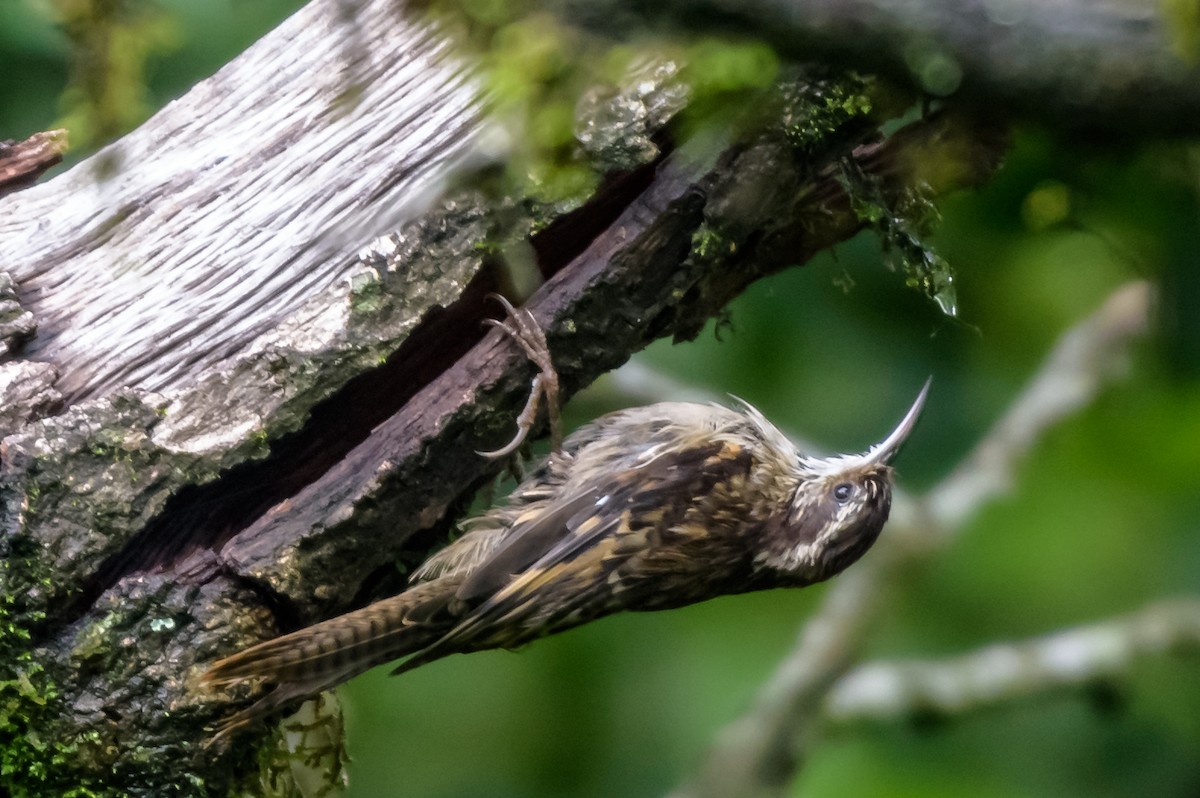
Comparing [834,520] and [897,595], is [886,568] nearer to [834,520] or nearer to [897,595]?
[897,595]

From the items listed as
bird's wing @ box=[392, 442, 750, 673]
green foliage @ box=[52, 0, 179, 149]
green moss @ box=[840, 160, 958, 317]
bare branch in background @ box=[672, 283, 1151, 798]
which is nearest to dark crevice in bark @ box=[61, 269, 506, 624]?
bird's wing @ box=[392, 442, 750, 673]

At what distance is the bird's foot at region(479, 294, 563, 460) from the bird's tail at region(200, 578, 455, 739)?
1.25 ft

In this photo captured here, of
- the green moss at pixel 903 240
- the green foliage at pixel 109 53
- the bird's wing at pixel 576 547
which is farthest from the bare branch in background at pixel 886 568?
the green foliage at pixel 109 53

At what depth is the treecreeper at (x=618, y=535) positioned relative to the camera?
2410 millimetres

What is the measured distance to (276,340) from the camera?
7.56 feet

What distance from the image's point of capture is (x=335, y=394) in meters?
2.31

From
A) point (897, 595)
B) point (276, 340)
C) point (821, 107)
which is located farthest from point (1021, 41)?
point (897, 595)

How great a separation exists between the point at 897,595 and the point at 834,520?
1324 mm

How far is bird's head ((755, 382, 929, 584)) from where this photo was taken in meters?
2.90

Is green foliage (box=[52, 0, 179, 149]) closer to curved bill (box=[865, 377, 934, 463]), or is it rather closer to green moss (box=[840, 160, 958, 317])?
green moss (box=[840, 160, 958, 317])

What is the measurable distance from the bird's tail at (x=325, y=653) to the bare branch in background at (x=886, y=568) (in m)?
1.79

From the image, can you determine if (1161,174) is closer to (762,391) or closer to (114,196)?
(114,196)

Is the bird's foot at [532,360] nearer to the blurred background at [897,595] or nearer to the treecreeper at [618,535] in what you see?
the treecreeper at [618,535]

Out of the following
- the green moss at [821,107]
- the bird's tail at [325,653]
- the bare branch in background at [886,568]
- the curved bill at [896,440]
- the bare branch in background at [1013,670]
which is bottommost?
the bare branch in background at [1013,670]
